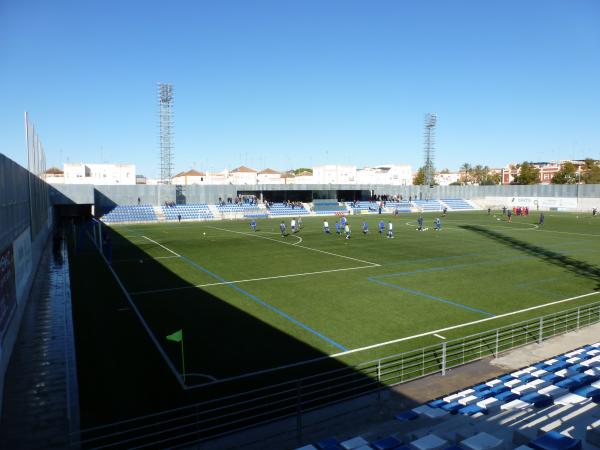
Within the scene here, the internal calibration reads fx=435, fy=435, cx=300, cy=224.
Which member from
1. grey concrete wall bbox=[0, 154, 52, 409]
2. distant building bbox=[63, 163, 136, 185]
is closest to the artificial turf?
grey concrete wall bbox=[0, 154, 52, 409]

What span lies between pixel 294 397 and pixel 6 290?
8979mm

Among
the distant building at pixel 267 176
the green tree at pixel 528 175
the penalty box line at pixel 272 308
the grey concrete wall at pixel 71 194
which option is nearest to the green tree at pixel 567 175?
the green tree at pixel 528 175

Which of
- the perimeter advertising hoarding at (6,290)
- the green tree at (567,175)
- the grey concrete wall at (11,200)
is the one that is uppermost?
the green tree at (567,175)

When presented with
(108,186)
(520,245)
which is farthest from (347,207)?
(520,245)

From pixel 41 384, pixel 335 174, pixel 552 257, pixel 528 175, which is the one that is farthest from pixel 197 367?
pixel 528 175

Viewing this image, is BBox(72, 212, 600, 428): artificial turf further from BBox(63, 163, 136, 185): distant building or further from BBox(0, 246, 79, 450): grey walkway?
BBox(63, 163, 136, 185): distant building

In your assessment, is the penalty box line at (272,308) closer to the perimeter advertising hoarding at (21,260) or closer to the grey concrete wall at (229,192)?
the perimeter advertising hoarding at (21,260)

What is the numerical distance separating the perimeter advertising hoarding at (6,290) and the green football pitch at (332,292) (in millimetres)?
3951

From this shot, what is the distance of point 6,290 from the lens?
12062 millimetres

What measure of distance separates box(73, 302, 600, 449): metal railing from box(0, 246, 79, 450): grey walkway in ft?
2.40

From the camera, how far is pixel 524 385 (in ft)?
29.4

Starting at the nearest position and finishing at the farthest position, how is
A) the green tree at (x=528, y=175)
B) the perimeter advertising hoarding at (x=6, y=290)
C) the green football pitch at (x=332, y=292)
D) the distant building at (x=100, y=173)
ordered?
the perimeter advertising hoarding at (x=6, y=290) → the green football pitch at (x=332, y=292) → the distant building at (x=100, y=173) → the green tree at (x=528, y=175)

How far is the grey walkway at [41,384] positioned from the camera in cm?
814

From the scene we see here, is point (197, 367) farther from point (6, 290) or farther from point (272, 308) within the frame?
point (6, 290)
